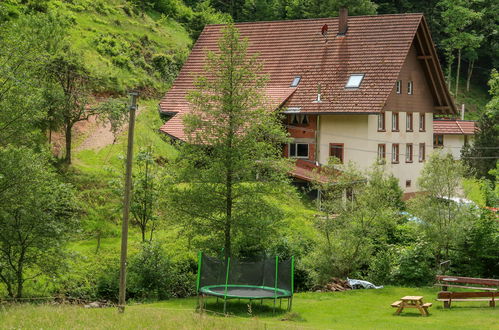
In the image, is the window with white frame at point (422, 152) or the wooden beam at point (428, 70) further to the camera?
the window with white frame at point (422, 152)

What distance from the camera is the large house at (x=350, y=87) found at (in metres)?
48.2

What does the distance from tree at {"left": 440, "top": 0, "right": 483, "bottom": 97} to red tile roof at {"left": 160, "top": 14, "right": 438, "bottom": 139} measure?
35049 mm

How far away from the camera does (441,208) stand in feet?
114

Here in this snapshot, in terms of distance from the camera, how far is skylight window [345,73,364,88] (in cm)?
4844

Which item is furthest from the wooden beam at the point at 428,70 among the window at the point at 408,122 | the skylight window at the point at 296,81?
the skylight window at the point at 296,81

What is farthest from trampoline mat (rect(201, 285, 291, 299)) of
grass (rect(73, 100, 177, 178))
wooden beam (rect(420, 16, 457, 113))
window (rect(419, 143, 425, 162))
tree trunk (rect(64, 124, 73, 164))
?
window (rect(419, 143, 425, 162))

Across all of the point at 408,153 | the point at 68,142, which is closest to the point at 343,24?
the point at 408,153

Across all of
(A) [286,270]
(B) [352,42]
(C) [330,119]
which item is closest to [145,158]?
(A) [286,270]

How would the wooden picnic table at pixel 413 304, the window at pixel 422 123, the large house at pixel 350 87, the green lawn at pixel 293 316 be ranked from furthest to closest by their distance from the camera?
the window at pixel 422 123 → the large house at pixel 350 87 → the wooden picnic table at pixel 413 304 → the green lawn at pixel 293 316

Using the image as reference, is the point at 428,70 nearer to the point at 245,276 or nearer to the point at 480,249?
the point at 480,249

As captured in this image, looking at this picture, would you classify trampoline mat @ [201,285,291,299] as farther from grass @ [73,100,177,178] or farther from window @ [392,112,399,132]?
window @ [392,112,399,132]

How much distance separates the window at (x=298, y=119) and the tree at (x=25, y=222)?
23074 mm

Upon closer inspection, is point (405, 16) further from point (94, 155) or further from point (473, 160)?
point (94, 155)

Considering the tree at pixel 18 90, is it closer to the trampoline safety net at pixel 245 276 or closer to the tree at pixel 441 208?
the trampoline safety net at pixel 245 276
